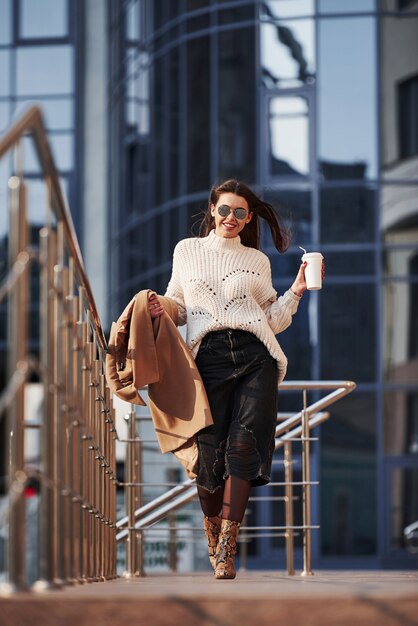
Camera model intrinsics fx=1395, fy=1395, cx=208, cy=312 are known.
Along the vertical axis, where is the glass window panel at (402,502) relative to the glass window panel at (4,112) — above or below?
below

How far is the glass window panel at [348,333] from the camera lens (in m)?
20.0

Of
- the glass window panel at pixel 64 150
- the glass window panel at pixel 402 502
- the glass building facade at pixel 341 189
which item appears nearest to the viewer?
the glass window panel at pixel 402 502

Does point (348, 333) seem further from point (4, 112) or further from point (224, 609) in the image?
point (224, 609)

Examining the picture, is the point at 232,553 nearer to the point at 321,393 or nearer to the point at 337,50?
the point at 321,393

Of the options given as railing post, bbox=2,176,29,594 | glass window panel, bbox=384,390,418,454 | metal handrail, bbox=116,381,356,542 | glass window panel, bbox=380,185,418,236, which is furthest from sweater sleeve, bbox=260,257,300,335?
glass window panel, bbox=380,185,418,236

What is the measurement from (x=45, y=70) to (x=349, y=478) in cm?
1041

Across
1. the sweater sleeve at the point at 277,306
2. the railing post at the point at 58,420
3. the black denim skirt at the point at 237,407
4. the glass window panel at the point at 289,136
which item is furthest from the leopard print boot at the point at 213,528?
the glass window panel at the point at 289,136

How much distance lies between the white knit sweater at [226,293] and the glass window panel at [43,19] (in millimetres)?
20716

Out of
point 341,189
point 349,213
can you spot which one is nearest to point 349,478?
point 349,213

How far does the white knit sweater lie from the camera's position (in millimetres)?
5980

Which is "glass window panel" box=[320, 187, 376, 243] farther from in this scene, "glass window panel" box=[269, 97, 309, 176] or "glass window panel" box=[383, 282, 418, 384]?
"glass window panel" box=[383, 282, 418, 384]

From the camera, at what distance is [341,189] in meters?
20.4

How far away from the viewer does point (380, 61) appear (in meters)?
20.3

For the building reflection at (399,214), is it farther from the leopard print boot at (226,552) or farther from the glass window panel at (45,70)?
the leopard print boot at (226,552)
